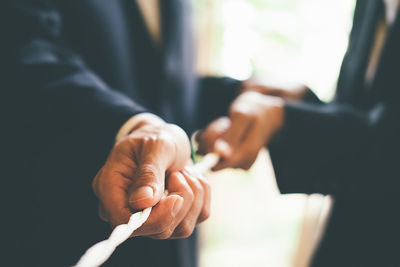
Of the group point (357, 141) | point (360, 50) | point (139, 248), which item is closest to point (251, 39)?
point (360, 50)

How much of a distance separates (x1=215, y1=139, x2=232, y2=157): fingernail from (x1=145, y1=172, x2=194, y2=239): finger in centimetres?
18

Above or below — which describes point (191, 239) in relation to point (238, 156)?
below

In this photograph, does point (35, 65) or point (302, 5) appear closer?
point (35, 65)

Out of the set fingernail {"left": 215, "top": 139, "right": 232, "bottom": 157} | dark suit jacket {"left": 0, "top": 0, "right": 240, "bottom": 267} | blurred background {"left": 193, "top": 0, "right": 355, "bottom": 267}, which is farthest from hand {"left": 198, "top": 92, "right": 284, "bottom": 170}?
blurred background {"left": 193, "top": 0, "right": 355, "bottom": 267}

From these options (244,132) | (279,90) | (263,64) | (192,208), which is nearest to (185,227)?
(192,208)

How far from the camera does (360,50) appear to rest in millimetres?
563

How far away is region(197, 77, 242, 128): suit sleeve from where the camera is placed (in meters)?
0.65

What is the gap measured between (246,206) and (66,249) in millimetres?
1128

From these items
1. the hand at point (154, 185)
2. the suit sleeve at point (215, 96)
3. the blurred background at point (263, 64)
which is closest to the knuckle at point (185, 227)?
the hand at point (154, 185)

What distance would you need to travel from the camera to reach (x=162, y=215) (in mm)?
258

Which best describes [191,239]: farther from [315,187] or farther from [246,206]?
[246,206]

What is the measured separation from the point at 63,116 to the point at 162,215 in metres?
0.22

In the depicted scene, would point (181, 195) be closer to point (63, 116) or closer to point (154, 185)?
point (154, 185)

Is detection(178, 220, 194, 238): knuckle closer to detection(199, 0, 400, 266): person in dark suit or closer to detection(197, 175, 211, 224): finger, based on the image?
detection(197, 175, 211, 224): finger
